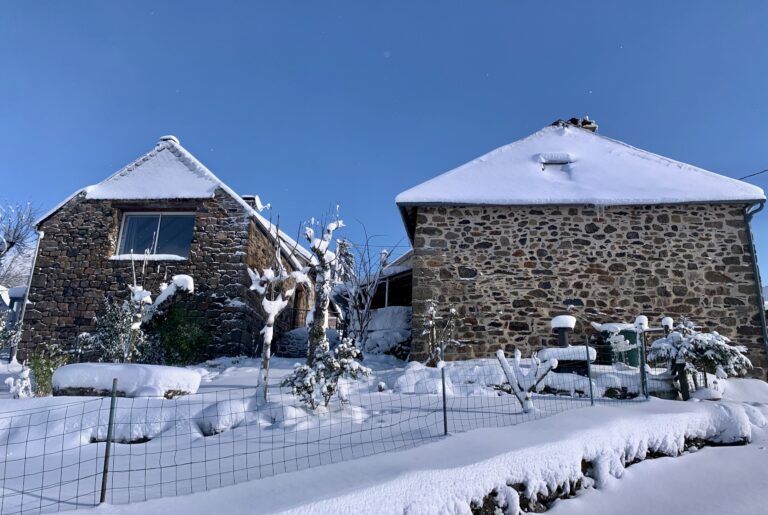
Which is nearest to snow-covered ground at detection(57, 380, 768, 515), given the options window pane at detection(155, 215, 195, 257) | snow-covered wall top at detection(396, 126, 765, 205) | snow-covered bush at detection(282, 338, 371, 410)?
snow-covered bush at detection(282, 338, 371, 410)

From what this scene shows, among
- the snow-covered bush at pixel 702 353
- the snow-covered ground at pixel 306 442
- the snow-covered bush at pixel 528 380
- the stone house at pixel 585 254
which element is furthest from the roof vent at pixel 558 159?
the snow-covered bush at pixel 528 380

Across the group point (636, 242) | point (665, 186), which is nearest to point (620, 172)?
point (665, 186)

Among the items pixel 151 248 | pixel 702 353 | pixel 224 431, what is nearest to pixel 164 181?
pixel 151 248

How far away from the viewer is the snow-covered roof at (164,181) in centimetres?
1158

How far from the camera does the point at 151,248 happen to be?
38.1ft

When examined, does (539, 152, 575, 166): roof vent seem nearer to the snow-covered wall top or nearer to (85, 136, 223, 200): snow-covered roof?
the snow-covered wall top

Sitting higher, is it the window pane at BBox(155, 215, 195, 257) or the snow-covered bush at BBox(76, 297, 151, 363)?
the window pane at BBox(155, 215, 195, 257)

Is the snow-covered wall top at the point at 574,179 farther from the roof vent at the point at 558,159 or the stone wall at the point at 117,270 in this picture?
the stone wall at the point at 117,270

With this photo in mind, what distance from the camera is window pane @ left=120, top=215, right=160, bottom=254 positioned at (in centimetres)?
1166

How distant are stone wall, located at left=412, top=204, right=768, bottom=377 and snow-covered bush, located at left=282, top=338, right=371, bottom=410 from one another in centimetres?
341

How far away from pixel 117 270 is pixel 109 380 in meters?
6.16

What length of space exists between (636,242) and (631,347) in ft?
8.48

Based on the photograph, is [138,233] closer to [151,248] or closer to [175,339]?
[151,248]

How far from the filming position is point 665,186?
9.73m
